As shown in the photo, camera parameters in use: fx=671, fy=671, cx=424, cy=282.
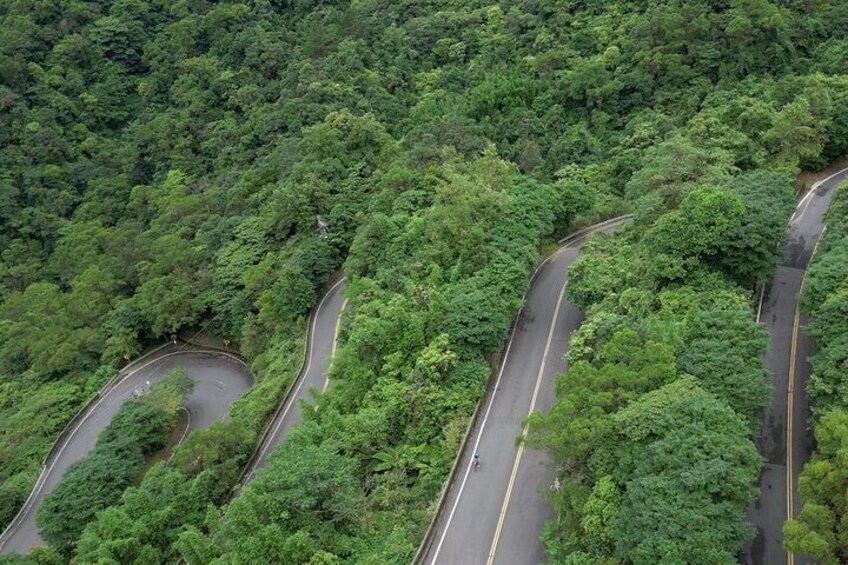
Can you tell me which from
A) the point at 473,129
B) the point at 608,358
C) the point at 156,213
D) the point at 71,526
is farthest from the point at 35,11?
the point at 608,358

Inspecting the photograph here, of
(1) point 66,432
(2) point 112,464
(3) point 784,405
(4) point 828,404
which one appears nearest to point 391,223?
(2) point 112,464

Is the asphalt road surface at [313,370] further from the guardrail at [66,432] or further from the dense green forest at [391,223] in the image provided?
the guardrail at [66,432]

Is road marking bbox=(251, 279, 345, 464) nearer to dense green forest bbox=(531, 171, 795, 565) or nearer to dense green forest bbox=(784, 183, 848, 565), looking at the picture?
dense green forest bbox=(531, 171, 795, 565)

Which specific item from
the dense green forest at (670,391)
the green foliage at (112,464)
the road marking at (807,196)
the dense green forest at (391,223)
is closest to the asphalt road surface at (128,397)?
the dense green forest at (391,223)

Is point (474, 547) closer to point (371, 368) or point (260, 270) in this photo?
point (371, 368)

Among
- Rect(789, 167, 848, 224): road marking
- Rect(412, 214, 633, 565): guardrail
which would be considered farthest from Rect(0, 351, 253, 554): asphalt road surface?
Rect(789, 167, 848, 224): road marking

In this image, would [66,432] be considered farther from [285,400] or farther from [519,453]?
[519,453]
